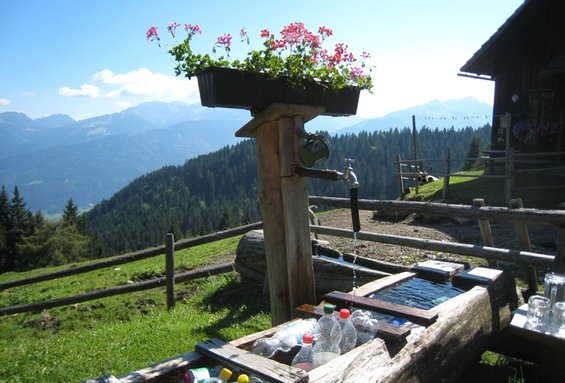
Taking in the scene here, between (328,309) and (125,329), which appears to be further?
(125,329)

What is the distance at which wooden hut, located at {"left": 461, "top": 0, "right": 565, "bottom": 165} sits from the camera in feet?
52.7

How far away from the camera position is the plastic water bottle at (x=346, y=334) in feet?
9.93

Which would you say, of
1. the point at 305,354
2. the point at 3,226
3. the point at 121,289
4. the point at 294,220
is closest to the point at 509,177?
the point at 121,289

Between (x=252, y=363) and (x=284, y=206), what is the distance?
1596 mm

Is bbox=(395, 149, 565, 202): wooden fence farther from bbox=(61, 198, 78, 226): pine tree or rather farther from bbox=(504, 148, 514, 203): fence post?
bbox=(61, 198, 78, 226): pine tree

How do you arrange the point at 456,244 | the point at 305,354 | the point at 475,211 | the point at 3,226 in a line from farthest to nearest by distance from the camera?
1. the point at 3,226
2. the point at 456,244
3. the point at 475,211
4. the point at 305,354

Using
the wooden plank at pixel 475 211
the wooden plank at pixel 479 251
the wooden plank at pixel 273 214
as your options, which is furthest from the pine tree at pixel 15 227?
the wooden plank at pixel 273 214

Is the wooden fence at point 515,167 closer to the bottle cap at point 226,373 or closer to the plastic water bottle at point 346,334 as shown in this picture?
the plastic water bottle at point 346,334

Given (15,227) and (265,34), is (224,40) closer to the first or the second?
(265,34)

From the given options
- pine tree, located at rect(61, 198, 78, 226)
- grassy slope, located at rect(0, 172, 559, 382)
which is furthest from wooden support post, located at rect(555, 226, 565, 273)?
pine tree, located at rect(61, 198, 78, 226)

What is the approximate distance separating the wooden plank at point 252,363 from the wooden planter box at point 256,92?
1.74m

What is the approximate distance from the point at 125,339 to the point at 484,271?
4.53 metres

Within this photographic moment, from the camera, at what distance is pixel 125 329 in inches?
257

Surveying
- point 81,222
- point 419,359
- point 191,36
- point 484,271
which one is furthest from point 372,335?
point 81,222
